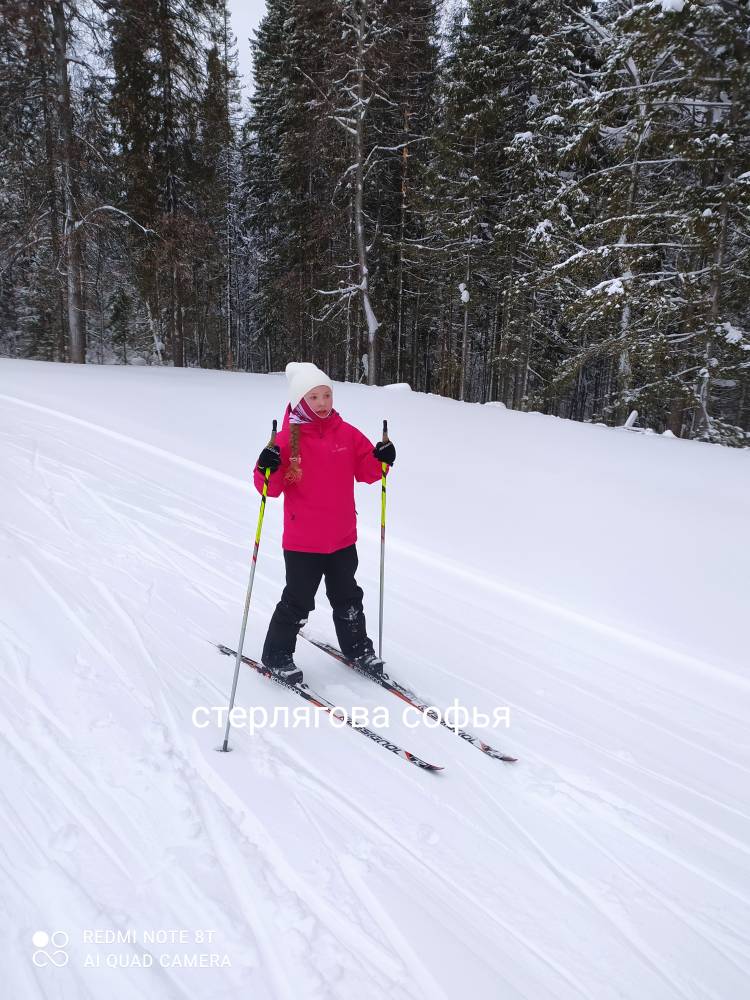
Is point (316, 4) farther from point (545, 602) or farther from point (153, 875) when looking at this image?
point (153, 875)

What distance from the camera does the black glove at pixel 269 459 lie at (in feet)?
9.89

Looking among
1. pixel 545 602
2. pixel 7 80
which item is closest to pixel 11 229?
pixel 7 80

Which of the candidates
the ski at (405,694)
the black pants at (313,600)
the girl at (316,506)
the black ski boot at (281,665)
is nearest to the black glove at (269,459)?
the girl at (316,506)

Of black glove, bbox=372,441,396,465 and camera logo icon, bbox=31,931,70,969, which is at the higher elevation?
black glove, bbox=372,441,396,465

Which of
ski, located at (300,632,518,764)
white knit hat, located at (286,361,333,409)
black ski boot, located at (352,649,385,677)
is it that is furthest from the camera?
black ski boot, located at (352,649,385,677)

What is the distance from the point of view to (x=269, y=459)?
9.92ft

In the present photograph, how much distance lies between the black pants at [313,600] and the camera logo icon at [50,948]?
177 cm

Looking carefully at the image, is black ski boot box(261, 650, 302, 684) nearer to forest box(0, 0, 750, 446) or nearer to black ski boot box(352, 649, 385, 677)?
black ski boot box(352, 649, 385, 677)

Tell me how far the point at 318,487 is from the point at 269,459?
0.42 metres

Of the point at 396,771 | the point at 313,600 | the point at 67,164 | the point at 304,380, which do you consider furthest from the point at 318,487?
the point at 67,164

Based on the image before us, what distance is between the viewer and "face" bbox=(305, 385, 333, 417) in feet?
10.6

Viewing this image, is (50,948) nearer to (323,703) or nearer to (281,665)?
(323,703)

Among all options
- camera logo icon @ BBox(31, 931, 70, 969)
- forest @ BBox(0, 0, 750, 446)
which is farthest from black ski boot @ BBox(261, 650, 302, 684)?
forest @ BBox(0, 0, 750, 446)

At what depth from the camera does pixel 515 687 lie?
3641 mm
